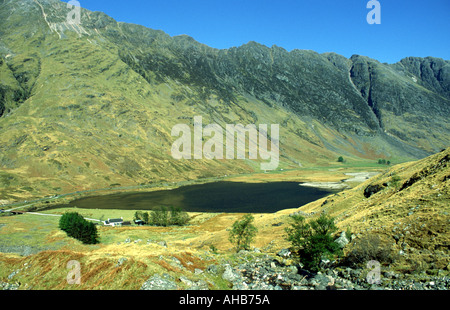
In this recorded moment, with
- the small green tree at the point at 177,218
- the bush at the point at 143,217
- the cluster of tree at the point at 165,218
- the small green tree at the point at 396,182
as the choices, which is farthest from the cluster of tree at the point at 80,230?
the small green tree at the point at 396,182

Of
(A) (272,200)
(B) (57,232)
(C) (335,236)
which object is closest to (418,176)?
(C) (335,236)

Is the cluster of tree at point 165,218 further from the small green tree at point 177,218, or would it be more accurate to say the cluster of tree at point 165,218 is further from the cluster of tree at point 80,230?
the cluster of tree at point 80,230

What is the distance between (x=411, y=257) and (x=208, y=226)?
243ft

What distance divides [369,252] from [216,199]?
5119 inches

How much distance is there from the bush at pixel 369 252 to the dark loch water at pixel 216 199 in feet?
306

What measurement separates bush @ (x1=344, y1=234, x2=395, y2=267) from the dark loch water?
9336 centimetres

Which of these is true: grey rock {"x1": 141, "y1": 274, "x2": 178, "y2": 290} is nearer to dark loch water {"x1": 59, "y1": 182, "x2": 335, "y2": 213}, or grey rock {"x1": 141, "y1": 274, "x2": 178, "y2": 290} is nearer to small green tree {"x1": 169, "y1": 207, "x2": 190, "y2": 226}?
small green tree {"x1": 169, "y1": 207, "x2": 190, "y2": 226}

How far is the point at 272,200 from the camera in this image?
14575 cm

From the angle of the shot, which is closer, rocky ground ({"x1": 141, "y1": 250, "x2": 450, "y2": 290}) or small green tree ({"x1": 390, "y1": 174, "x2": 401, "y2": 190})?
rocky ground ({"x1": 141, "y1": 250, "x2": 450, "y2": 290})

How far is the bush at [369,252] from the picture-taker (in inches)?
1008

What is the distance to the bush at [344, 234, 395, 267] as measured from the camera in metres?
25.6

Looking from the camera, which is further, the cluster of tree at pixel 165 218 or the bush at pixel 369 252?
the cluster of tree at pixel 165 218

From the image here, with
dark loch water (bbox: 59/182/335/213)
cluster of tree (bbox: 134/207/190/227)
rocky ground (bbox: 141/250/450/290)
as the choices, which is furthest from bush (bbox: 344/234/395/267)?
dark loch water (bbox: 59/182/335/213)
